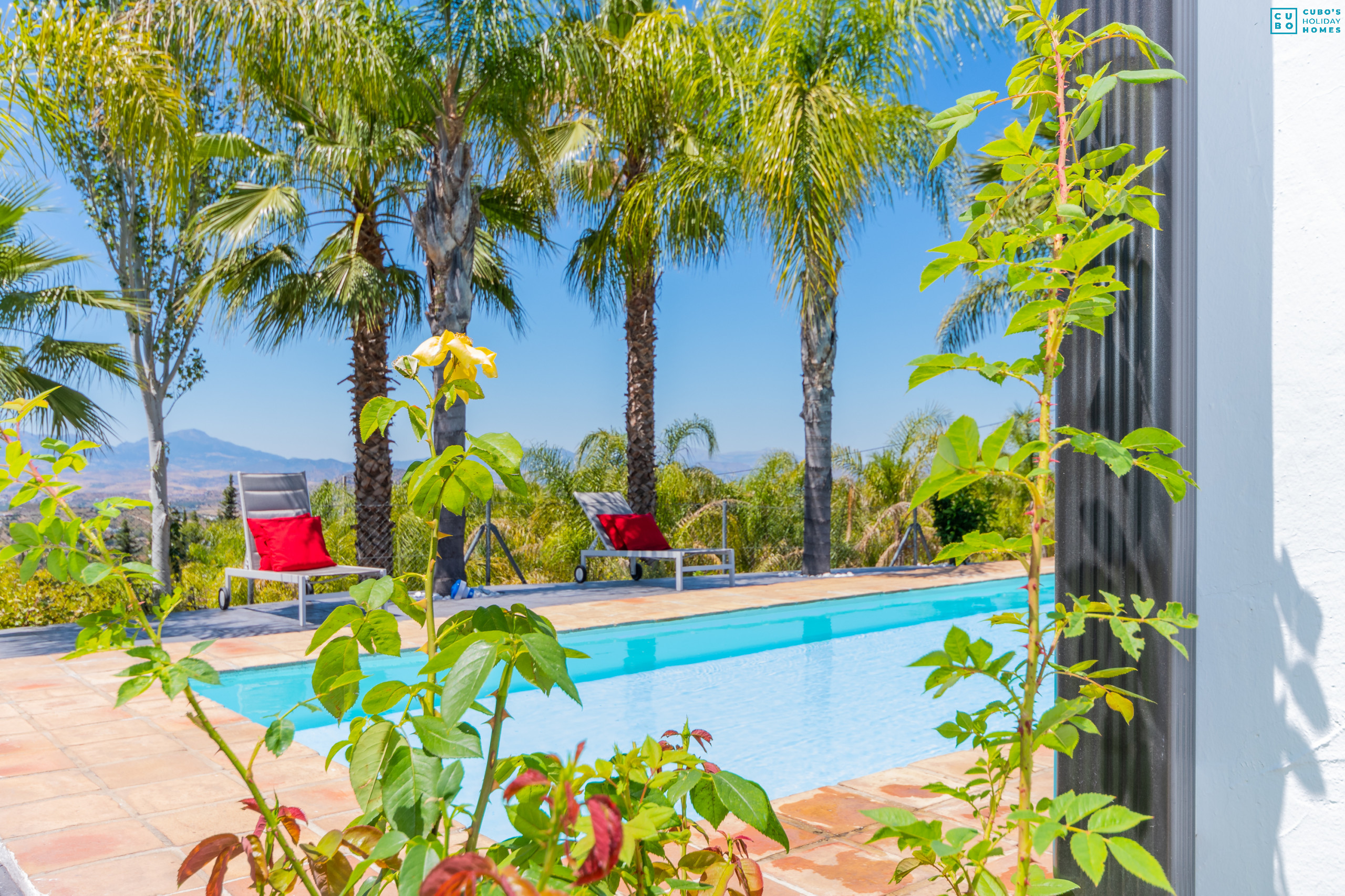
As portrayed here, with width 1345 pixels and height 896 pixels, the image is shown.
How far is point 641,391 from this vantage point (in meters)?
10.8

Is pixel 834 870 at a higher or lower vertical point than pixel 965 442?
lower

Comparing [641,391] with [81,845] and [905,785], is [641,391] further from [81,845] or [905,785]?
[81,845]

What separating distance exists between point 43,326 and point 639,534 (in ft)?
17.7

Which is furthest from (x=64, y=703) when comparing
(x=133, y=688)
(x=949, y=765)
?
(x=133, y=688)

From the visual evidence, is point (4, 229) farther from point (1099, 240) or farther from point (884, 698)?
point (1099, 240)

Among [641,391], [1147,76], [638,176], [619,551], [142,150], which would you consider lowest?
[619,551]

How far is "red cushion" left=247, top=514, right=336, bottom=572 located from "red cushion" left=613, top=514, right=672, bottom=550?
3117mm

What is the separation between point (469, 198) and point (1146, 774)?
784 cm

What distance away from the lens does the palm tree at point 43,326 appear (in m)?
6.27

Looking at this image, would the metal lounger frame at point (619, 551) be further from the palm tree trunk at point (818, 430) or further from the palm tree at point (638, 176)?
the palm tree trunk at point (818, 430)

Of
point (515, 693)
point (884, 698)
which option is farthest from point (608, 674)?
point (884, 698)

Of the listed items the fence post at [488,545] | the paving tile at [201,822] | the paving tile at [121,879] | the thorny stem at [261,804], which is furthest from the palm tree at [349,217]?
the thorny stem at [261,804]

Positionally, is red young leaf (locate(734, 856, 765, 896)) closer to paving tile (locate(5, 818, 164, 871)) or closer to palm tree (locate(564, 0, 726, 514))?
paving tile (locate(5, 818, 164, 871))

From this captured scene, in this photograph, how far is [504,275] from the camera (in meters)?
10.8
